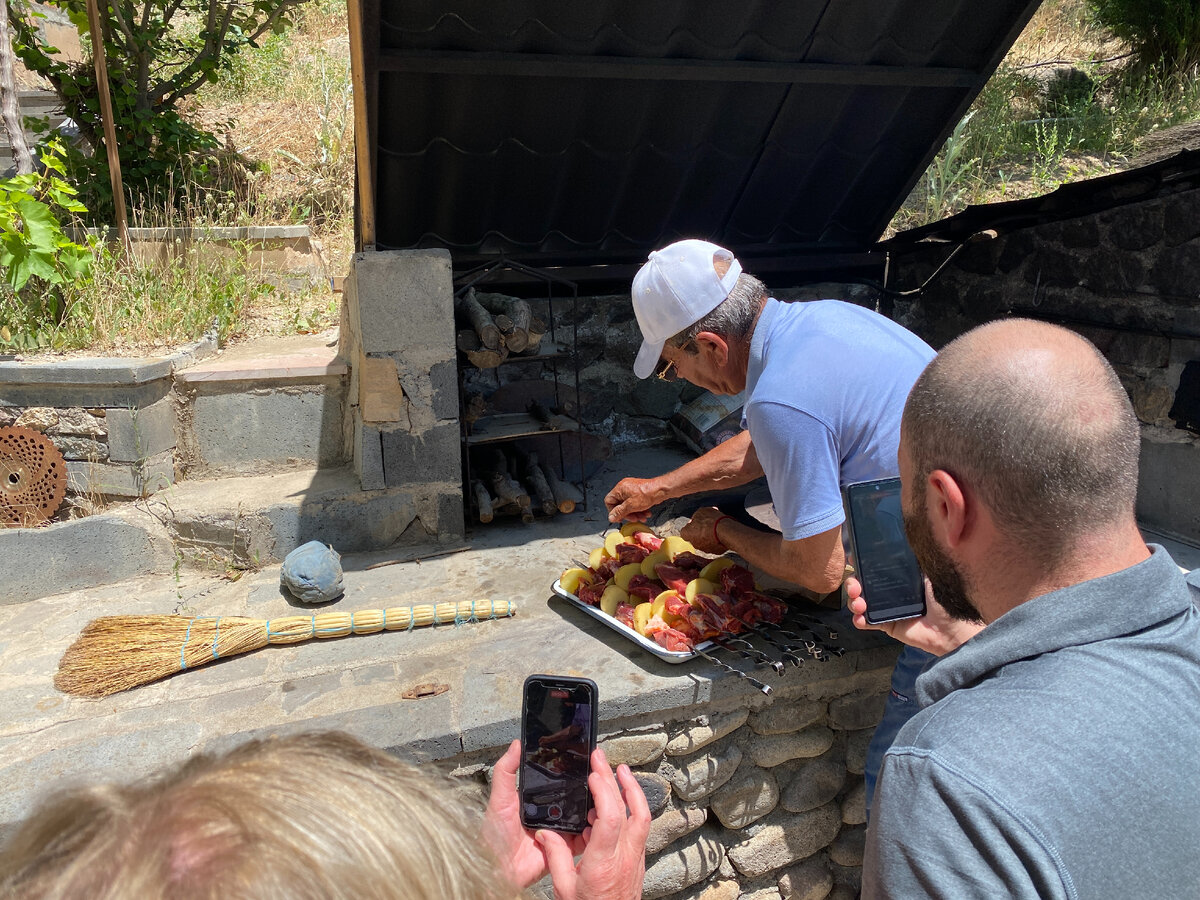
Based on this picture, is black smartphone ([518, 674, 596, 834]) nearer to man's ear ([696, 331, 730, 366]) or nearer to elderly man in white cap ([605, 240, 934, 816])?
elderly man in white cap ([605, 240, 934, 816])

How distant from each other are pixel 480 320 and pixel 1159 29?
8.71 metres

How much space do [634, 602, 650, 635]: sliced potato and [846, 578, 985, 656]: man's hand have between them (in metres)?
1.06

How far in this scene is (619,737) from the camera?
2830 mm

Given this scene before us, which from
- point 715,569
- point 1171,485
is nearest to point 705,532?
point 715,569

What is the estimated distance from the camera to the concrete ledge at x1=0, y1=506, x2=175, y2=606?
12.7 ft

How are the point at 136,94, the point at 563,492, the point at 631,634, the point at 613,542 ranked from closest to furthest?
the point at 631,634
the point at 613,542
the point at 563,492
the point at 136,94

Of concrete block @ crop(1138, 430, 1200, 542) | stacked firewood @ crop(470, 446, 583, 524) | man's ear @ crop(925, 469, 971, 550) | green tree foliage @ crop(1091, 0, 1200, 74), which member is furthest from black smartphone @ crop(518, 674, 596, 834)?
green tree foliage @ crop(1091, 0, 1200, 74)

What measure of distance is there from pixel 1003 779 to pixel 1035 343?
2.01 feet

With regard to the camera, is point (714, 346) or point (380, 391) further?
point (380, 391)

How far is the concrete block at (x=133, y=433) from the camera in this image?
405cm

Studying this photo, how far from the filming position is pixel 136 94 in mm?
6828

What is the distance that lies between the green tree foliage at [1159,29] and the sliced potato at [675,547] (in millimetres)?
8628

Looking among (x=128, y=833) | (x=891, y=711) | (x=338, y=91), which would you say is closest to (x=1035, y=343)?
(x=128, y=833)

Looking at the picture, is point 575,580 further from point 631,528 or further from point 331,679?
point 331,679
